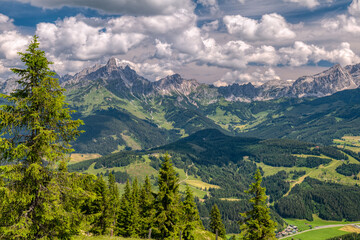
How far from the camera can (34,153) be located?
2052 centimetres

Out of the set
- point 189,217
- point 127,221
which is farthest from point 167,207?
point 127,221

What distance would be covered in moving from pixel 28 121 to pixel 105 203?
4716 centimetres

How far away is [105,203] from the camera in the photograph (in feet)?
206

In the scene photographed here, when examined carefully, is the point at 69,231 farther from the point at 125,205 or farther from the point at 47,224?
the point at 125,205

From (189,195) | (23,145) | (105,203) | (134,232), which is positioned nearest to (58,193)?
(23,145)

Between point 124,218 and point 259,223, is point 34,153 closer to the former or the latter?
point 259,223

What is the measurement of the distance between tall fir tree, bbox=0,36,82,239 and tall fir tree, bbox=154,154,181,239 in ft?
85.6

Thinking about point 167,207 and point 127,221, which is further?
point 127,221

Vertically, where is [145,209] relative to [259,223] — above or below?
below

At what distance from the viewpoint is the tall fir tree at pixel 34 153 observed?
63.7 ft

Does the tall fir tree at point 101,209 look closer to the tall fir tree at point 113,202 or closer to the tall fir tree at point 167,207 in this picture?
the tall fir tree at point 113,202

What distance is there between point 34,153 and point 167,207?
99.9 ft

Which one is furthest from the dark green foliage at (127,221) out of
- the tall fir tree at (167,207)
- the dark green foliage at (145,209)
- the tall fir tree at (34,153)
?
the tall fir tree at (34,153)

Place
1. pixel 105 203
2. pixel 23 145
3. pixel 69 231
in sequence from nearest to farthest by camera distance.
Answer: pixel 23 145 → pixel 69 231 → pixel 105 203
